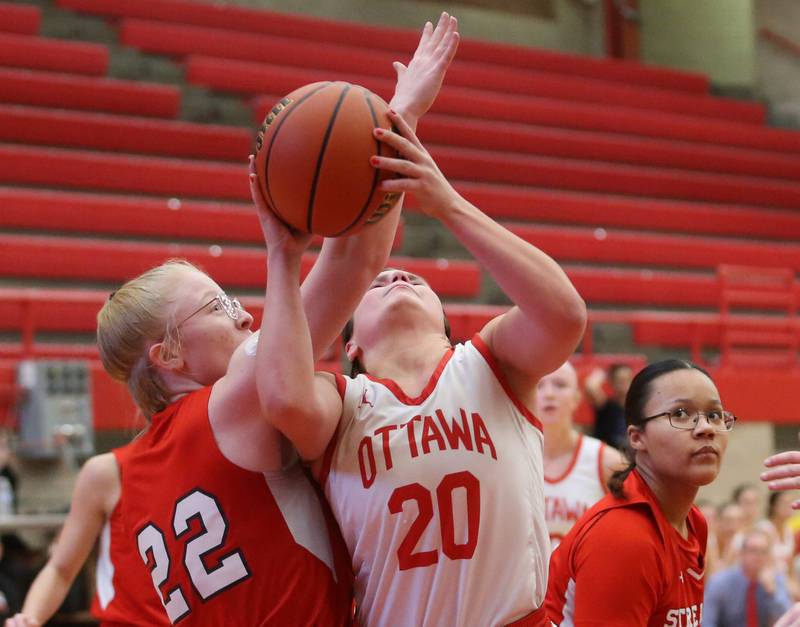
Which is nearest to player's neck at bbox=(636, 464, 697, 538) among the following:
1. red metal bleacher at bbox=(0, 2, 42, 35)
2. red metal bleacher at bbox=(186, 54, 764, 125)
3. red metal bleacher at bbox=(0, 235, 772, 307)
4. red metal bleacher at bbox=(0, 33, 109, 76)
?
red metal bleacher at bbox=(0, 235, 772, 307)

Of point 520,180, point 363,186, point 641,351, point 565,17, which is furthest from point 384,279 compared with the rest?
point 565,17

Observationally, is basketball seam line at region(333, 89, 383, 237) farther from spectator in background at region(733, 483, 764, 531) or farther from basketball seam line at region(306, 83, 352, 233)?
spectator in background at region(733, 483, 764, 531)

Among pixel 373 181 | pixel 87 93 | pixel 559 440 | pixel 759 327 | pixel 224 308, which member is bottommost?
pixel 759 327

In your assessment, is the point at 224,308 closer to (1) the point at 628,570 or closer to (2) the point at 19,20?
(1) the point at 628,570

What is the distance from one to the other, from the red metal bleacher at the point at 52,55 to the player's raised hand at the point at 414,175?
9.04 m

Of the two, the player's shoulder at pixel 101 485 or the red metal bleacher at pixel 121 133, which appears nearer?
the player's shoulder at pixel 101 485

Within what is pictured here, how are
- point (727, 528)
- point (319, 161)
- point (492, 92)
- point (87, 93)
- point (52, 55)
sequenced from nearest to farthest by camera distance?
point (319, 161) < point (727, 528) < point (87, 93) < point (52, 55) < point (492, 92)

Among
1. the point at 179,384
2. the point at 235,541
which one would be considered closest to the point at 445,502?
the point at 235,541

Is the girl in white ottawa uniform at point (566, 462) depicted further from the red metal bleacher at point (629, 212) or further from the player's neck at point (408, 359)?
the red metal bleacher at point (629, 212)

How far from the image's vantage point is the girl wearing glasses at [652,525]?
234cm

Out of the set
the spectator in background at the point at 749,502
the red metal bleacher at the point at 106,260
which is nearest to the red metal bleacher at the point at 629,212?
the red metal bleacher at the point at 106,260

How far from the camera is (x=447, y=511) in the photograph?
6.72 feet

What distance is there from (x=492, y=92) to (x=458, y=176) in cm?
220

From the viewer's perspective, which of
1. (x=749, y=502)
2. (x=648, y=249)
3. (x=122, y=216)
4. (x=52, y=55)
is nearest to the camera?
(x=749, y=502)
